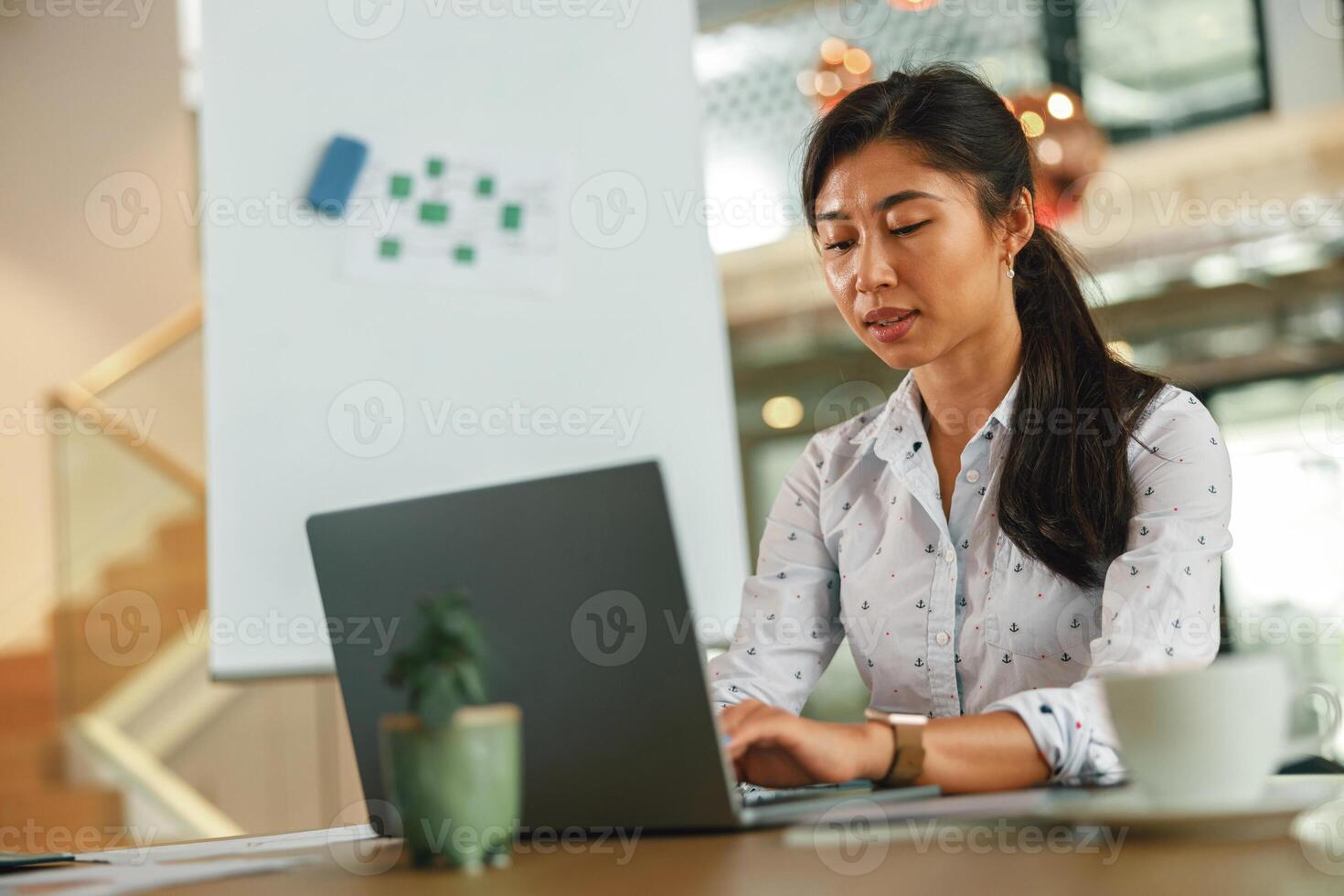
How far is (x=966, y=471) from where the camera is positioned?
4.89 feet

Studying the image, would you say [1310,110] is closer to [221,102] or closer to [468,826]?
[221,102]

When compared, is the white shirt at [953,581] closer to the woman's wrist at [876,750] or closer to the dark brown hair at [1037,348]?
the dark brown hair at [1037,348]

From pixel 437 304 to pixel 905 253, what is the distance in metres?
0.80

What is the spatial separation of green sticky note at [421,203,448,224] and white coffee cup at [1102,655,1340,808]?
149 centimetres

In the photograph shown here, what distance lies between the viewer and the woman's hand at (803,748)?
3.18 feet

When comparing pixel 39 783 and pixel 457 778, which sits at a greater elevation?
pixel 457 778

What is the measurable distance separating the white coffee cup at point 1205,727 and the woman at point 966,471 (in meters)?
0.45

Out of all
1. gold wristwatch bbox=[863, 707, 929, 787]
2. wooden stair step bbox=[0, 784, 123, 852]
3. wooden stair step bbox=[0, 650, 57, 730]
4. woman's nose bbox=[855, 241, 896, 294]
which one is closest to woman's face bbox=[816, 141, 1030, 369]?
woman's nose bbox=[855, 241, 896, 294]

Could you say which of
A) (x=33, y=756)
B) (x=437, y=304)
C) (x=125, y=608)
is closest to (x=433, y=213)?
(x=437, y=304)

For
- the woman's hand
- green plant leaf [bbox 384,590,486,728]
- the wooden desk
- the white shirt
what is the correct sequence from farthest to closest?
the white shirt, the woman's hand, green plant leaf [bbox 384,590,486,728], the wooden desk

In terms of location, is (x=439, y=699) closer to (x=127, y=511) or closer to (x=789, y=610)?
(x=789, y=610)

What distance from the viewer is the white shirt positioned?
1201 mm

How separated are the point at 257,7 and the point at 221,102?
162 mm

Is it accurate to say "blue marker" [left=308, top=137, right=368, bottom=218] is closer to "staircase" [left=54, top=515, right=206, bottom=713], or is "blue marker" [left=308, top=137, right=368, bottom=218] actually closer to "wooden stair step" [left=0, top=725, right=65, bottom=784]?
"staircase" [left=54, top=515, right=206, bottom=713]
